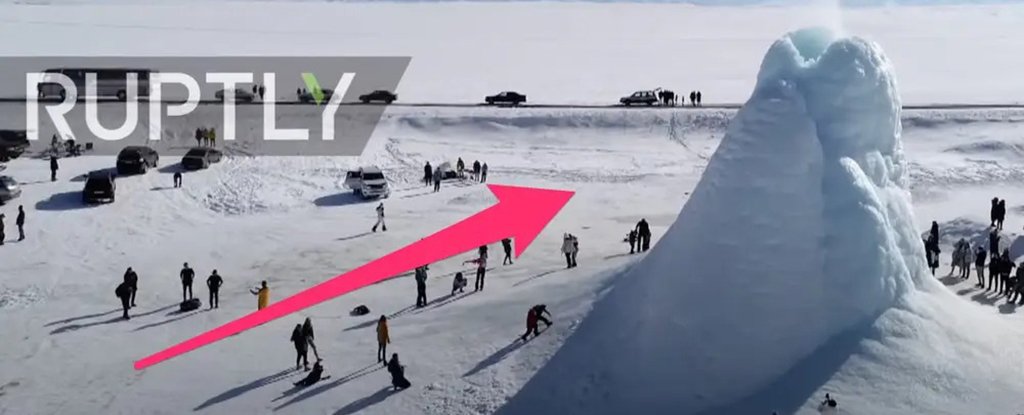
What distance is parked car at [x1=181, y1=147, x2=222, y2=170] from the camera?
40469mm

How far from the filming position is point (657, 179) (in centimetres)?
4322

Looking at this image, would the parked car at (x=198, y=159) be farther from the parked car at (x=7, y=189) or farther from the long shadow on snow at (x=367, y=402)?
the long shadow on snow at (x=367, y=402)

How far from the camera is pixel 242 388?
19.8m

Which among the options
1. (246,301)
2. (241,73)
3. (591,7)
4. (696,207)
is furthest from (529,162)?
(591,7)

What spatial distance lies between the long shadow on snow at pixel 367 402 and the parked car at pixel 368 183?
1950cm

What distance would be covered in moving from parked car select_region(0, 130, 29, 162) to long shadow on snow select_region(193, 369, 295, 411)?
25967mm

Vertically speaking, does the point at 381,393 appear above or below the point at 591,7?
below

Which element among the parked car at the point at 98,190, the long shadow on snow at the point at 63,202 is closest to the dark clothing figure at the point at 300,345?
the long shadow on snow at the point at 63,202

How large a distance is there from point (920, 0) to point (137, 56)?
15314cm

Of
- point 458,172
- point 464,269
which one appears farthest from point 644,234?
point 458,172

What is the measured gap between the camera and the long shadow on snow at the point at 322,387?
19.2 metres

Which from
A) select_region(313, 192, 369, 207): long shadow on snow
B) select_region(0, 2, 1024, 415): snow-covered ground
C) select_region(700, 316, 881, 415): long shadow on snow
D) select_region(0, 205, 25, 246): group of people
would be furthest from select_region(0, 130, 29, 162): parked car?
select_region(700, 316, 881, 415): long shadow on snow

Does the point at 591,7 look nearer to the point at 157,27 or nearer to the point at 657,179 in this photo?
the point at 157,27
